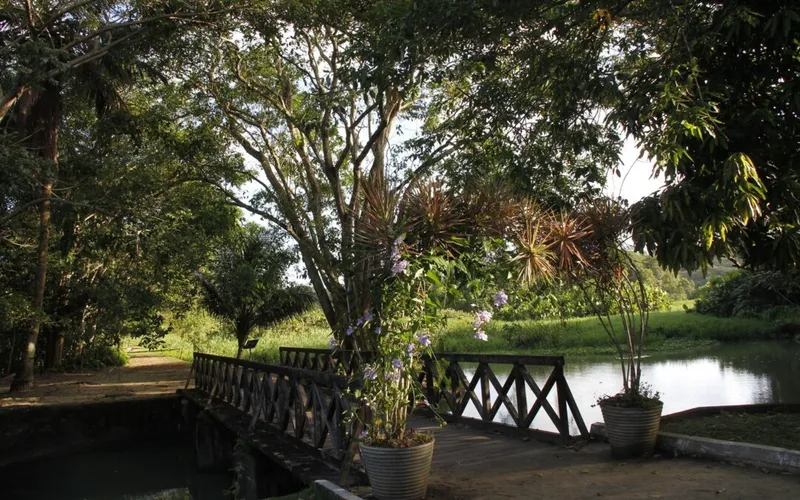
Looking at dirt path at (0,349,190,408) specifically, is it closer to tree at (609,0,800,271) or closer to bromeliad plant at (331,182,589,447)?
bromeliad plant at (331,182,589,447)

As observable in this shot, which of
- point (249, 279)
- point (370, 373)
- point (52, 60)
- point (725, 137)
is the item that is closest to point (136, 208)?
point (52, 60)

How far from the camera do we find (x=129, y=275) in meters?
13.4

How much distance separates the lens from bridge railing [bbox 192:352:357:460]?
6254 mm

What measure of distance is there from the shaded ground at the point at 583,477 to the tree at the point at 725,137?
1.72 m

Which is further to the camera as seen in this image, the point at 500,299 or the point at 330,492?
the point at 330,492

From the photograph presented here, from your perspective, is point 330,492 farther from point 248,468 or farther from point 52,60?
point 52,60

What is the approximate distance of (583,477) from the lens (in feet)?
17.6

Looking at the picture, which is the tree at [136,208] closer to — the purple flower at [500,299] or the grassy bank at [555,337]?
the purple flower at [500,299]

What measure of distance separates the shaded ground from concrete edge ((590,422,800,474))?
108 millimetres

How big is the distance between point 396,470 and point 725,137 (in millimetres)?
3496

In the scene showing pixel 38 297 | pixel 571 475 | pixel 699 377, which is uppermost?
pixel 38 297

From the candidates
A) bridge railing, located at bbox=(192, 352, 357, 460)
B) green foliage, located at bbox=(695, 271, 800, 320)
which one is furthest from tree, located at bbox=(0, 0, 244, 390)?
green foliage, located at bbox=(695, 271, 800, 320)

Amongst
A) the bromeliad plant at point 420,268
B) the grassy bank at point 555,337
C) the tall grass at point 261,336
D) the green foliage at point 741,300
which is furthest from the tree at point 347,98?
the green foliage at point 741,300

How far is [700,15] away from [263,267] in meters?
11.4
